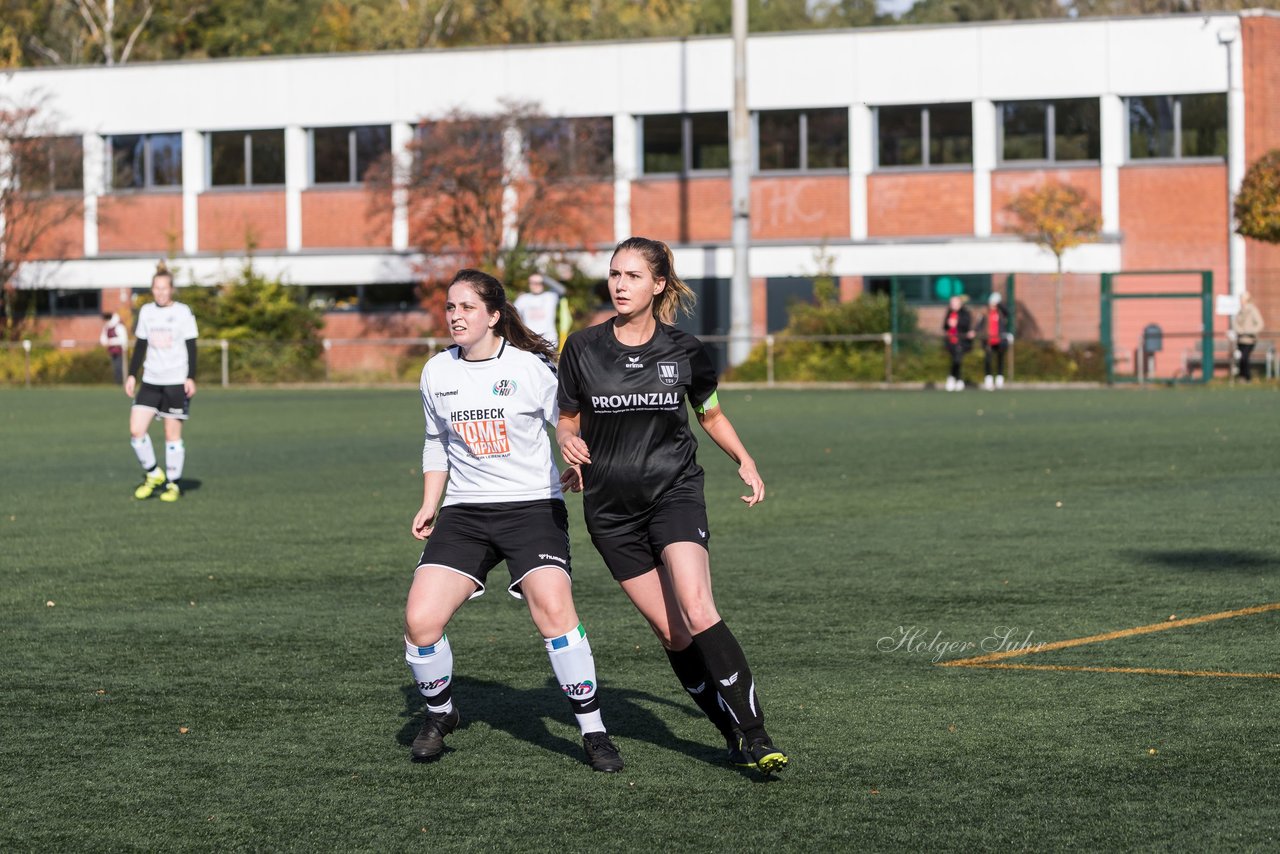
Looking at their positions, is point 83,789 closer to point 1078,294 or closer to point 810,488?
point 810,488

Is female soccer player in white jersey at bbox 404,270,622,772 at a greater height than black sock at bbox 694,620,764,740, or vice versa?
female soccer player in white jersey at bbox 404,270,622,772

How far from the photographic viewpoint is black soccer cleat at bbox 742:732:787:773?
6066 millimetres

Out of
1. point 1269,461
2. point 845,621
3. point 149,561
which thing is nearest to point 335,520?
point 149,561

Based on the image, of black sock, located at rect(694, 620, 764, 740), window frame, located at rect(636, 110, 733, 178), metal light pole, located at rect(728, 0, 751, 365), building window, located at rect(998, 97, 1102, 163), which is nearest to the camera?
black sock, located at rect(694, 620, 764, 740)

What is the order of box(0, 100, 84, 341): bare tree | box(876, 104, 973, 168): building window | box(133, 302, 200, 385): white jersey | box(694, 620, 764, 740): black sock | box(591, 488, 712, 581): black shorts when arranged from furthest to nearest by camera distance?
box(0, 100, 84, 341): bare tree
box(876, 104, 973, 168): building window
box(133, 302, 200, 385): white jersey
box(591, 488, 712, 581): black shorts
box(694, 620, 764, 740): black sock

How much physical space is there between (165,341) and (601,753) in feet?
36.5

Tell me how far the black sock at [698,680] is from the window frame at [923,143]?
4070cm

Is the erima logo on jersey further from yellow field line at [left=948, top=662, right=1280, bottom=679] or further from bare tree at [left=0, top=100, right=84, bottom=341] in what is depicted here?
bare tree at [left=0, top=100, right=84, bottom=341]

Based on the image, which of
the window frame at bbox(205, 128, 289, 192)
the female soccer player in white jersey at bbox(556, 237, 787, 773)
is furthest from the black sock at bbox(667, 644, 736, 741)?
the window frame at bbox(205, 128, 289, 192)

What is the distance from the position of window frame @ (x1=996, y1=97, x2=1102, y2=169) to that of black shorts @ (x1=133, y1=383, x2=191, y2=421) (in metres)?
32.4

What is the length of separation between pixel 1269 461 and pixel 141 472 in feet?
38.9

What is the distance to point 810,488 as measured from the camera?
16688 mm

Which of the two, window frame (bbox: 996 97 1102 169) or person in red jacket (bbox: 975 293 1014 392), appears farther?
window frame (bbox: 996 97 1102 169)

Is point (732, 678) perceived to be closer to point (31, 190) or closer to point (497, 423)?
point (497, 423)
